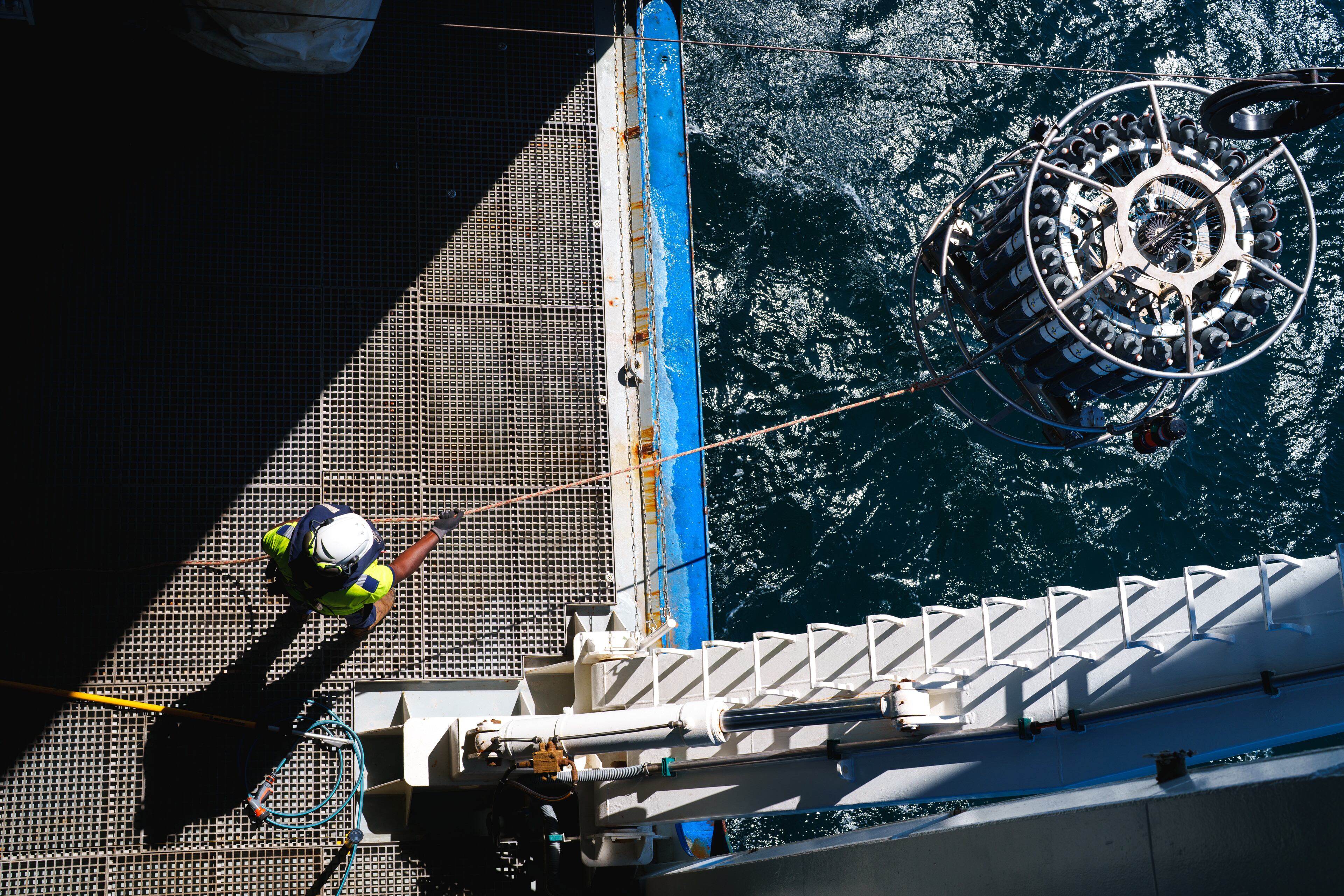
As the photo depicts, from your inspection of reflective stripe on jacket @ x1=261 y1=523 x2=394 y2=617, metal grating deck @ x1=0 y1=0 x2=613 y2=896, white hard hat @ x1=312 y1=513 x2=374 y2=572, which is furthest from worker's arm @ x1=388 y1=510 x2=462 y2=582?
white hard hat @ x1=312 y1=513 x2=374 y2=572

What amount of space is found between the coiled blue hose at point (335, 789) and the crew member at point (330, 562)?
1.41m

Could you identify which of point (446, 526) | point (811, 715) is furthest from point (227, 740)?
point (811, 715)

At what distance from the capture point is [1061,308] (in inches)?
350

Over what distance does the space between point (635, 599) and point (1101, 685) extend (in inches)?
183

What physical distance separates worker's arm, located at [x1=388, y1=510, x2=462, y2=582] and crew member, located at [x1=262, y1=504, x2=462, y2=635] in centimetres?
12

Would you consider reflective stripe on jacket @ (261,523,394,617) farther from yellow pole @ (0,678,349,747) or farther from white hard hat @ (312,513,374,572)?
yellow pole @ (0,678,349,747)

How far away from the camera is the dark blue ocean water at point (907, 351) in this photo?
508 inches

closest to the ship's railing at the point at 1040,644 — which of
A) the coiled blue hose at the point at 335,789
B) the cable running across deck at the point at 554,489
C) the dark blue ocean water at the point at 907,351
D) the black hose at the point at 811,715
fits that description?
the black hose at the point at 811,715

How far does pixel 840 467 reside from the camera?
43.2 ft

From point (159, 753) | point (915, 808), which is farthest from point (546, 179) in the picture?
point (915, 808)

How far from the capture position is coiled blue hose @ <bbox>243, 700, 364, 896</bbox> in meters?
9.89

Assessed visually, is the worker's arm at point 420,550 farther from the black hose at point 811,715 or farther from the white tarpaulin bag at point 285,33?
the white tarpaulin bag at point 285,33

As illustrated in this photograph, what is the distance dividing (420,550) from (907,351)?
7.04 metres

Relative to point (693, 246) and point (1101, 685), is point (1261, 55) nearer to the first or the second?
point (693, 246)
